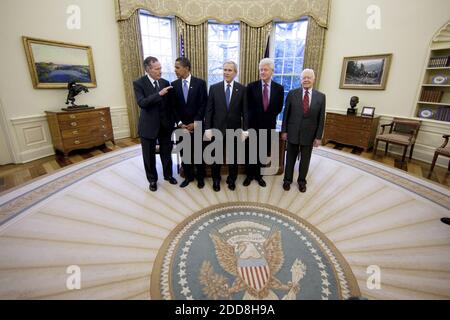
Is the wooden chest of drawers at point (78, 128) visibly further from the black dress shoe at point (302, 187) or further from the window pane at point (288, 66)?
the window pane at point (288, 66)

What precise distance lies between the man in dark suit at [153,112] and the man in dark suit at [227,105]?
52 centimetres

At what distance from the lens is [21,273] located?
1.76m

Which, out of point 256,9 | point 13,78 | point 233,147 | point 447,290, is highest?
point 256,9

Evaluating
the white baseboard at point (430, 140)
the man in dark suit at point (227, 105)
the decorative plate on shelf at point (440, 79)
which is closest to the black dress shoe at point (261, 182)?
the man in dark suit at point (227, 105)

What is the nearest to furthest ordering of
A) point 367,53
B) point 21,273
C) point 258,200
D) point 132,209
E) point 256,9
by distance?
point 21,273
point 132,209
point 258,200
point 367,53
point 256,9

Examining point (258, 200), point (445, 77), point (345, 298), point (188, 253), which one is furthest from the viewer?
point (445, 77)

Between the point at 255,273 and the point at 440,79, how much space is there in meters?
4.85

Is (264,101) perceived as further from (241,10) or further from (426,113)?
(241,10)

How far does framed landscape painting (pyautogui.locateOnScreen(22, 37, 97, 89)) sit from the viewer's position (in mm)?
3910

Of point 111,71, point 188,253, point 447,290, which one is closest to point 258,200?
point 188,253

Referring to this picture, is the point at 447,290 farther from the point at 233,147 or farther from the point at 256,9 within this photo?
the point at 256,9

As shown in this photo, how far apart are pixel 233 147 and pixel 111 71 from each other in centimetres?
382

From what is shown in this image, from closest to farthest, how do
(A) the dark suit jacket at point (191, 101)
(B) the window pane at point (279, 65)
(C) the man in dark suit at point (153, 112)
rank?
1. (C) the man in dark suit at point (153, 112)
2. (A) the dark suit jacket at point (191, 101)
3. (B) the window pane at point (279, 65)

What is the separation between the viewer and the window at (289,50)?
5.89 meters
